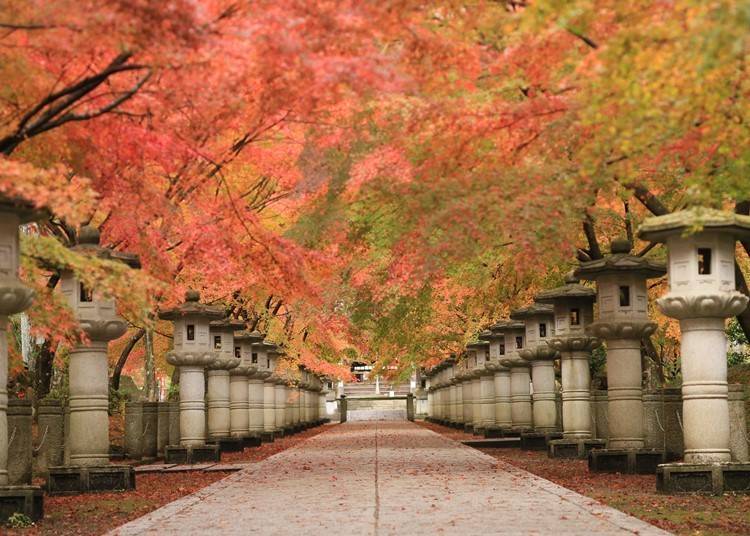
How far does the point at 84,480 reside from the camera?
1858cm

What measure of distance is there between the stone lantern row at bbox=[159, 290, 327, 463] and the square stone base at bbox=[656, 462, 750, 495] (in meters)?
13.9

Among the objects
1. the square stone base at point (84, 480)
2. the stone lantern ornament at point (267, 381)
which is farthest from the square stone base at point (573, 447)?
the stone lantern ornament at point (267, 381)

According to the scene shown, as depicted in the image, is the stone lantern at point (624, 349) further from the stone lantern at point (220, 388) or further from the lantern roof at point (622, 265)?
the stone lantern at point (220, 388)

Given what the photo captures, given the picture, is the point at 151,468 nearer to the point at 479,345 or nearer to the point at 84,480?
the point at 84,480

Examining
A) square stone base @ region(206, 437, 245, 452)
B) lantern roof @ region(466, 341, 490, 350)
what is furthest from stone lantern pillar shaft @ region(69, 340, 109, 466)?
lantern roof @ region(466, 341, 490, 350)

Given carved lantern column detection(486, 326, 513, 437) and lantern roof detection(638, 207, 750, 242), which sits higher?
lantern roof detection(638, 207, 750, 242)

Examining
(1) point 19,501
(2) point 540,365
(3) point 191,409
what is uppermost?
(2) point 540,365

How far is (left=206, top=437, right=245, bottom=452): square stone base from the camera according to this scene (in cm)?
3266

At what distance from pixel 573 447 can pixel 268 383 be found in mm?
19865

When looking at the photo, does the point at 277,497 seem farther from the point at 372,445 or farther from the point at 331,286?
the point at 372,445

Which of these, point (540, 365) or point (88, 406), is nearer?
point (88, 406)

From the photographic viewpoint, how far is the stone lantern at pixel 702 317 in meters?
16.1

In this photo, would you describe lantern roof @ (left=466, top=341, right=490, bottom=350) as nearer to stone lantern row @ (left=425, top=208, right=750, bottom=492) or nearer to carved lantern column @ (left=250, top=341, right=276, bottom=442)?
carved lantern column @ (left=250, top=341, right=276, bottom=442)

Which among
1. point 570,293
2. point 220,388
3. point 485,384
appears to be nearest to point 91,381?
point 570,293
